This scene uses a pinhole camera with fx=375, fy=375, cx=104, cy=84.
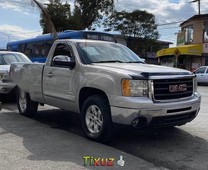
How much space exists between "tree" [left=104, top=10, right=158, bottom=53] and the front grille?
49.2 meters

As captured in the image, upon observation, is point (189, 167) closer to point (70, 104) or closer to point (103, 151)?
point (103, 151)

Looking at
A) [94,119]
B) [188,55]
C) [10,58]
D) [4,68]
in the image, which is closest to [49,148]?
[94,119]

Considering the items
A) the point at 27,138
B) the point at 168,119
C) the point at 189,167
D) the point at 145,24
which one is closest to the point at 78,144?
the point at 27,138

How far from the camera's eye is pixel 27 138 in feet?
23.2

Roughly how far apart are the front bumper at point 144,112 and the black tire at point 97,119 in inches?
8.2

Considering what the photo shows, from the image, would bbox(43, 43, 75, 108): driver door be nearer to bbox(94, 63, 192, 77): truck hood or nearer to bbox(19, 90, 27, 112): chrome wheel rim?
bbox(94, 63, 192, 77): truck hood

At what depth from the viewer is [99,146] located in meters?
6.54

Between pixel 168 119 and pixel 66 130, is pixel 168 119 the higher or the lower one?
the higher one

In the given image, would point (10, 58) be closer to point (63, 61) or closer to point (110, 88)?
point (63, 61)

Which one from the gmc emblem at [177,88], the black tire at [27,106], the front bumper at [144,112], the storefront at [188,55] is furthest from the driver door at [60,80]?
the storefront at [188,55]

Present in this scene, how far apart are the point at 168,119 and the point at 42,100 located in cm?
337

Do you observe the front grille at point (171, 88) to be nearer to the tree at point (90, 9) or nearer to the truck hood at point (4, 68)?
the truck hood at point (4, 68)

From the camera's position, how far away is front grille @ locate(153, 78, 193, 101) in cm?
632

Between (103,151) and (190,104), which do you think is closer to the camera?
(103,151)
